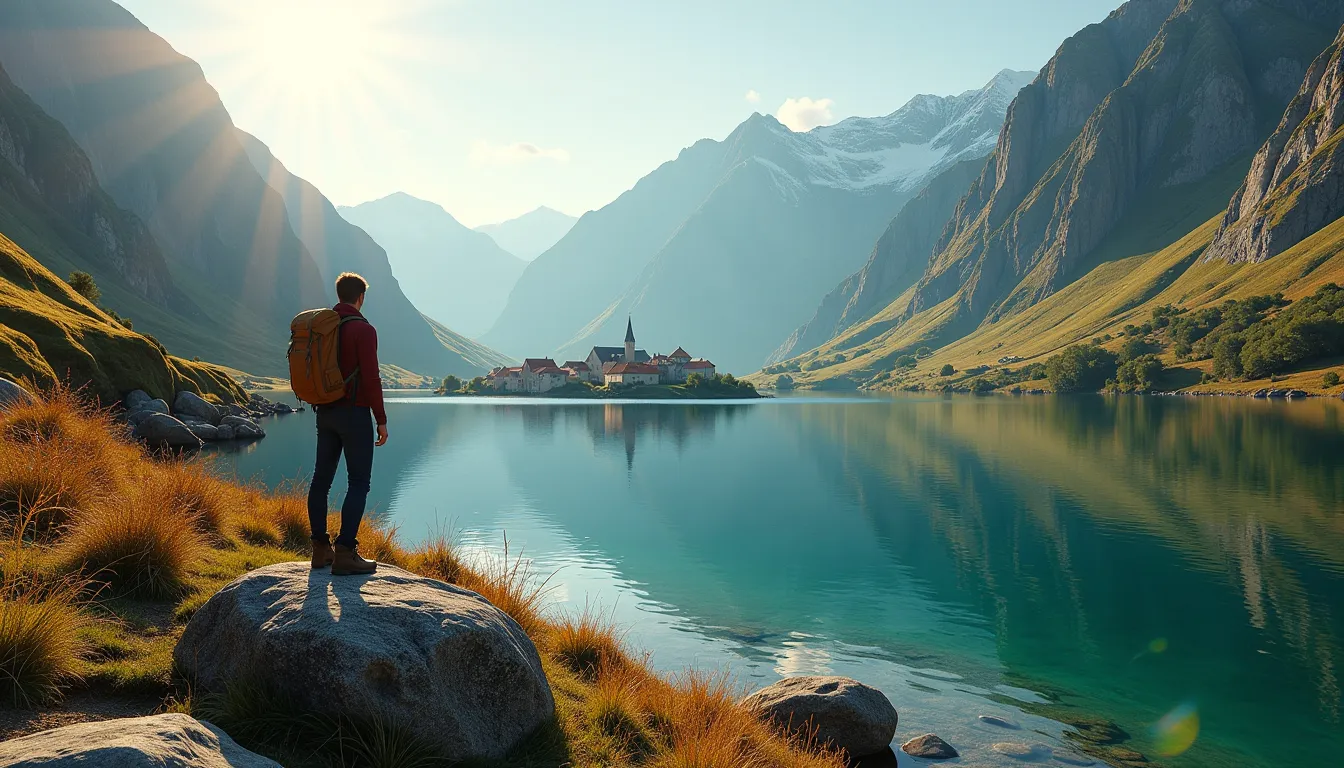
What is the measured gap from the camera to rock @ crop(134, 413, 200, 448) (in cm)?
5359

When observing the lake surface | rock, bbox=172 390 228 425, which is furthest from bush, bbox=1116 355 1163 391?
rock, bbox=172 390 228 425

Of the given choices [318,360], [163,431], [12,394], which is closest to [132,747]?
[318,360]

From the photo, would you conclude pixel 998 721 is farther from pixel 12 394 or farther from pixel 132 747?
pixel 12 394

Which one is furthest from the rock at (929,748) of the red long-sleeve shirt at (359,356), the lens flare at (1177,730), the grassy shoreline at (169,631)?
the red long-sleeve shirt at (359,356)

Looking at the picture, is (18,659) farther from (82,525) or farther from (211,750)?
(82,525)

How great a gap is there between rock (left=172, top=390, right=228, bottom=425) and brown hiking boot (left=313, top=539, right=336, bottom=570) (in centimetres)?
7295

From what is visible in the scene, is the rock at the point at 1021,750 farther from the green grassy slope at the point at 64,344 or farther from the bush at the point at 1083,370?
the bush at the point at 1083,370

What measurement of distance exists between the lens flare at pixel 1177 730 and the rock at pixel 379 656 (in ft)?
48.3

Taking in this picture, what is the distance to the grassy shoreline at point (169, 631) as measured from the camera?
26.3 ft

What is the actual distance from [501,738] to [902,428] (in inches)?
3866

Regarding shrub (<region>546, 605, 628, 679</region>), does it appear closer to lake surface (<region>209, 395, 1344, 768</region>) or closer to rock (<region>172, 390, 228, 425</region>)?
lake surface (<region>209, 395, 1344, 768</region>)

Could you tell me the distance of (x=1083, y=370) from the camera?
640ft

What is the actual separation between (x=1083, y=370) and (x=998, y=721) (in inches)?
8052

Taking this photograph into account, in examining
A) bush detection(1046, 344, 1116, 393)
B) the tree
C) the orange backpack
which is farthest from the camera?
bush detection(1046, 344, 1116, 393)
